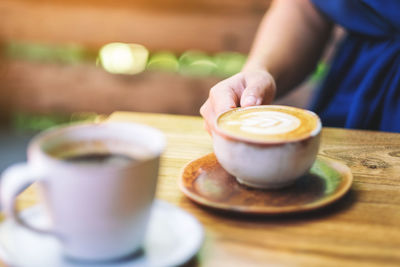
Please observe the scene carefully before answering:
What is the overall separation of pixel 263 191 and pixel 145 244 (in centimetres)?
21

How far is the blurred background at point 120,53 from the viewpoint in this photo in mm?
2309

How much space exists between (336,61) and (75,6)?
154cm

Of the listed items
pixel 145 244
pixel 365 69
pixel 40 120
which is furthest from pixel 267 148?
pixel 40 120

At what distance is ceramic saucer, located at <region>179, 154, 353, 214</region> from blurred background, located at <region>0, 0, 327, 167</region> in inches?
62.6

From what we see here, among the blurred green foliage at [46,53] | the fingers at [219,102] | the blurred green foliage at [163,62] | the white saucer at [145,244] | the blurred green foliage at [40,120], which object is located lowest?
the blurred green foliage at [40,120]

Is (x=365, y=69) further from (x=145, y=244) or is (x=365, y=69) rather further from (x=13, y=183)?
(x=13, y=183)

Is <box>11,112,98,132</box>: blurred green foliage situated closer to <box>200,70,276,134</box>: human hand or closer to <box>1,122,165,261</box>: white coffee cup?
<box>200,70,276,134</box>: human hand

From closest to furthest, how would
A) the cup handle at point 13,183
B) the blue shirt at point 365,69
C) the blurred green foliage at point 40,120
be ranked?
the cup handle at point 13,183 → the blue shirt at point 365,69 → the blurred green foliage at point 40,120

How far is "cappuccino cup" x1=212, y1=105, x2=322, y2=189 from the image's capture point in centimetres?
62

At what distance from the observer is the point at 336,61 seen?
4.21ft

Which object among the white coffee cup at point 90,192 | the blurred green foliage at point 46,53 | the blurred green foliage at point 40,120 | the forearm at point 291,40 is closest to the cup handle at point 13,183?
the white coffee cup at point 90,192

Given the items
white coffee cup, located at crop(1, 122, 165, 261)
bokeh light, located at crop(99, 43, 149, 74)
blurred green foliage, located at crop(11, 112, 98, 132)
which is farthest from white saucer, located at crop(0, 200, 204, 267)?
blurred green foliage, located at crop(11, 112, 98, 132)

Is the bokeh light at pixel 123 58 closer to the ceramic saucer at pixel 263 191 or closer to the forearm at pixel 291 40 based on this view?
the forearm at pixel 291 40

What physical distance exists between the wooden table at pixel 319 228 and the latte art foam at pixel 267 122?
0.39 feet
